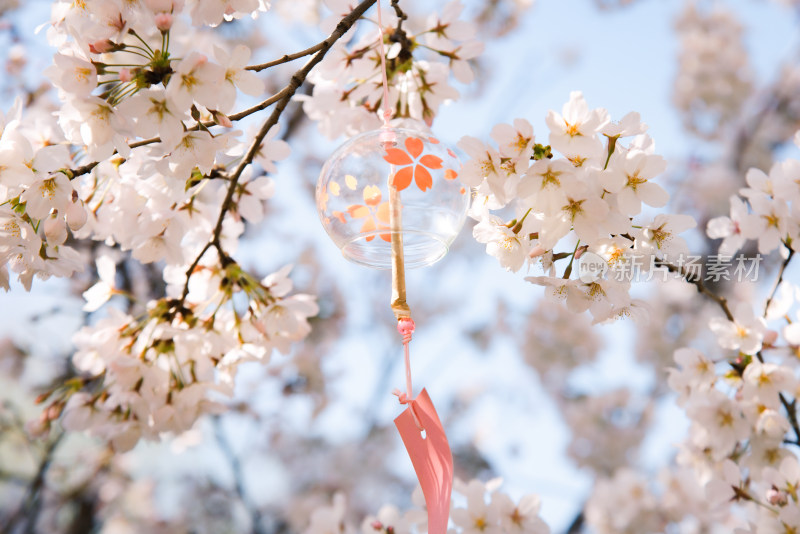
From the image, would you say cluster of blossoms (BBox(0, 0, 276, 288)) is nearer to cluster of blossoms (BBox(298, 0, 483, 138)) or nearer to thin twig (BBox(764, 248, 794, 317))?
cluster of blossoms (BBox(298, 0, 483, 138))

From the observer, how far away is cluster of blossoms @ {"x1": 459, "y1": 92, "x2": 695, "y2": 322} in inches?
30.7

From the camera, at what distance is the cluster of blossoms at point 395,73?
119 cm

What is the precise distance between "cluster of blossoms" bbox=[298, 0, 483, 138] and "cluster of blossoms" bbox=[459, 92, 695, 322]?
0.43 meters

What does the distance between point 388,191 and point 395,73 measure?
395 millimetres

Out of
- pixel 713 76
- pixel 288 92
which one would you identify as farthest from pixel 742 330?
pixel 713 76

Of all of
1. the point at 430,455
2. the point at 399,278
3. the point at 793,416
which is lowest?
the point at 793,416

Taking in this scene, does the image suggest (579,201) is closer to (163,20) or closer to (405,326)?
(405,326)

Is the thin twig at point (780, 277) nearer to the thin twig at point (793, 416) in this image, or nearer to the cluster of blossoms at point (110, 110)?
the thin twig at point (793, 416)

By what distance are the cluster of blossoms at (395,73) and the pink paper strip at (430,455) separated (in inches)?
22.9

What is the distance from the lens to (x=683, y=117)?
16.4 feet

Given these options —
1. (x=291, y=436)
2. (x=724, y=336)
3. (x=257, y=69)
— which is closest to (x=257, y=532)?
(x=291, y=436)

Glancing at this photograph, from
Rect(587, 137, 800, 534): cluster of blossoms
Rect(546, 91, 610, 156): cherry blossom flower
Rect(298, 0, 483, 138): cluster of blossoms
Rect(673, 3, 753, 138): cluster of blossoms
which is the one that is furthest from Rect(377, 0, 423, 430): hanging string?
Rect(673, 3, 753, 138): cluster of blossoms

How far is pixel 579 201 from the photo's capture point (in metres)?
0.78

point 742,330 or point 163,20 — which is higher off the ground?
point 163,20
